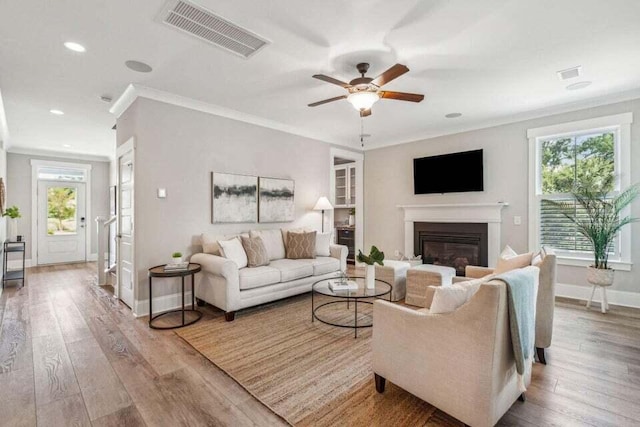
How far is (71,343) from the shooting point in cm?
286

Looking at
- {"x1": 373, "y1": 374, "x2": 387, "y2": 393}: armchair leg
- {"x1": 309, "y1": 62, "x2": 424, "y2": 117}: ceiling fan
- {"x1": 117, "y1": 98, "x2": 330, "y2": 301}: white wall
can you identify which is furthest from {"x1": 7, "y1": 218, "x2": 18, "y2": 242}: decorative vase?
{"x1": 373, "y1": 374, "x2": 387, "y2": 393}: armchair leg

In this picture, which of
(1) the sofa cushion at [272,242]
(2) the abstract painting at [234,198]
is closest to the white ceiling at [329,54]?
(2) the abstract painting at [234,198]

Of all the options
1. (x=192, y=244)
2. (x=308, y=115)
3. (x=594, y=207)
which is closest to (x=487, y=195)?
(x=594, y=207)

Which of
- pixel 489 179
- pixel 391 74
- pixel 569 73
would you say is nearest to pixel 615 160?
pixel 489 179

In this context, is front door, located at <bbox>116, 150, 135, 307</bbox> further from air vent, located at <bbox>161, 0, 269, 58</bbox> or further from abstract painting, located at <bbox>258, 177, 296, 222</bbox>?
air vent, located at <bbox>161, 0, 269, 58</bbox>

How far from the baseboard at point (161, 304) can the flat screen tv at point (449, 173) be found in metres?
4.36

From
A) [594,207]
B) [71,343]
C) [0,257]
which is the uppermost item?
[594,207]

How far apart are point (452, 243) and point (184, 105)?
4.74 metres

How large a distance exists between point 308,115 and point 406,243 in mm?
3041

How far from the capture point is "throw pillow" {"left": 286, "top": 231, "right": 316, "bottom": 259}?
14.9 ft

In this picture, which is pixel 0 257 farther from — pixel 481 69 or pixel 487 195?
pixel 487 195

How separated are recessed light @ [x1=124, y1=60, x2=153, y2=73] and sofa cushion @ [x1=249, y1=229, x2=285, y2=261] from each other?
89.7 inches

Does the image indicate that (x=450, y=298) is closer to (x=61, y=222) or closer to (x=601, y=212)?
(x=601, y=212)

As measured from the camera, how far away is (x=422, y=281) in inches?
151
